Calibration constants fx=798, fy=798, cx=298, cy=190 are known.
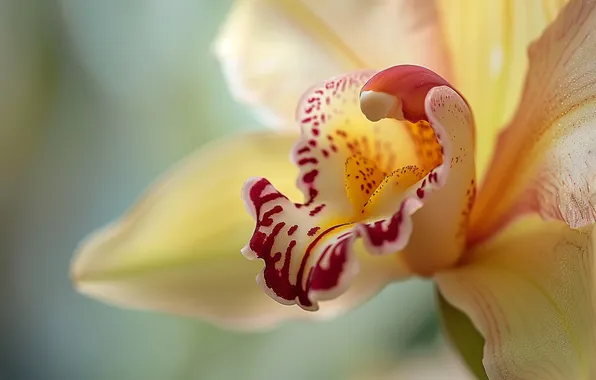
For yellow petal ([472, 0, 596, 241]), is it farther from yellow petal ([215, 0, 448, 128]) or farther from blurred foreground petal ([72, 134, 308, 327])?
blurred foreground petal ([72, 134, 308, 327])

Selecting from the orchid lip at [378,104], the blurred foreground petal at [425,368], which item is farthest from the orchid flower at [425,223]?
the blurred foreground petal at [425,368]

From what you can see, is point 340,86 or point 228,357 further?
point 228,357

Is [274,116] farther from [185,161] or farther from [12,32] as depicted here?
[12,32]

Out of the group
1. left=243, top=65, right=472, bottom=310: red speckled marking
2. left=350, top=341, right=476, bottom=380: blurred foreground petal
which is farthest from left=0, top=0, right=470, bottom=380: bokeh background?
left=243, top=65, right=472, bottom=310: red speckled marking

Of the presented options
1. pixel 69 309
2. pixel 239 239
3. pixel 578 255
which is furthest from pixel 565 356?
pixel 69 309

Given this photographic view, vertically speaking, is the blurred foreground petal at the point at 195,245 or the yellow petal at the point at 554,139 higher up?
the blurred foreground petal at the point at 195,245

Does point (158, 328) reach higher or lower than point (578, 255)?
higher

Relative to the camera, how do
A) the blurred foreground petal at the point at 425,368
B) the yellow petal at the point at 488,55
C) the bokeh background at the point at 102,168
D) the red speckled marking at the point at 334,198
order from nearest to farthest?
the red speckled marking at the point at 334,198 → the yellow petal at the point at 488,55 → the blurred foreground petal at the point at 425,368 → the bokeh background at the point at 102,168

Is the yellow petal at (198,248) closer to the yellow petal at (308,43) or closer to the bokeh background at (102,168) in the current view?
the yellow petal at (308,43)
